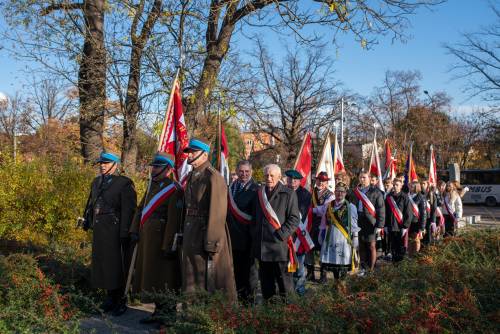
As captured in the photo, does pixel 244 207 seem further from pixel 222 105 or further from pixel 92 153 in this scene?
pixel 92 153

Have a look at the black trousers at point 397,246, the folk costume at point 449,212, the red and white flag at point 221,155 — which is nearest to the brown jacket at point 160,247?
the red and white flag at point 221,155

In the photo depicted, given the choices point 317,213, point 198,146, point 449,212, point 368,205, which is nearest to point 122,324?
point 198,146

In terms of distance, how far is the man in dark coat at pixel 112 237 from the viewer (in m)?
6.25

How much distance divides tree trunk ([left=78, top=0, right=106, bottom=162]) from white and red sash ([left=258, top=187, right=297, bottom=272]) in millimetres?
6703

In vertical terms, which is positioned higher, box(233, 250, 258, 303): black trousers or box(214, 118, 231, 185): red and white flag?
box(214, 118, 231, 185): red and white flag

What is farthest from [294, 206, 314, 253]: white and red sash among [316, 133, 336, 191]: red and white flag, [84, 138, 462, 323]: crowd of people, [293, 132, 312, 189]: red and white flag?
[316, 133, 336, 191]: red and white flag

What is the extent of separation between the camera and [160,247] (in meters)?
5.91

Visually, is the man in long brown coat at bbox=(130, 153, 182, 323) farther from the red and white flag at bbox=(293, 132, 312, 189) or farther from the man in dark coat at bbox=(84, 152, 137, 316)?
the red and white flag at bbox=(293, 132, 312, 189)

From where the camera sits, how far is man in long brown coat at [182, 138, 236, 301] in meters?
5.39

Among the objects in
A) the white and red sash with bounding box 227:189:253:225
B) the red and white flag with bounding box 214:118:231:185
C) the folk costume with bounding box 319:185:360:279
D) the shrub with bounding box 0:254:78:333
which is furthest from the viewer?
the red and white flag with bounding box 214:118:231:185

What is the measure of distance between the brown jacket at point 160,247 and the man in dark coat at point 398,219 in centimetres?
542

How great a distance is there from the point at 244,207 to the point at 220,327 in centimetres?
240

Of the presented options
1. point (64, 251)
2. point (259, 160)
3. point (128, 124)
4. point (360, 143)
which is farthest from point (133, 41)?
point (360, 143)

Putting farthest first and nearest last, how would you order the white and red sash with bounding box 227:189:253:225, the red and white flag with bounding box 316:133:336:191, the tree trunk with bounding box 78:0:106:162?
the red and white flag with bounding box 316:133:336:191 < the tree trunk with bounding box 78:0:106:162 < the white and red sash with bounding box 227:189:253:225
